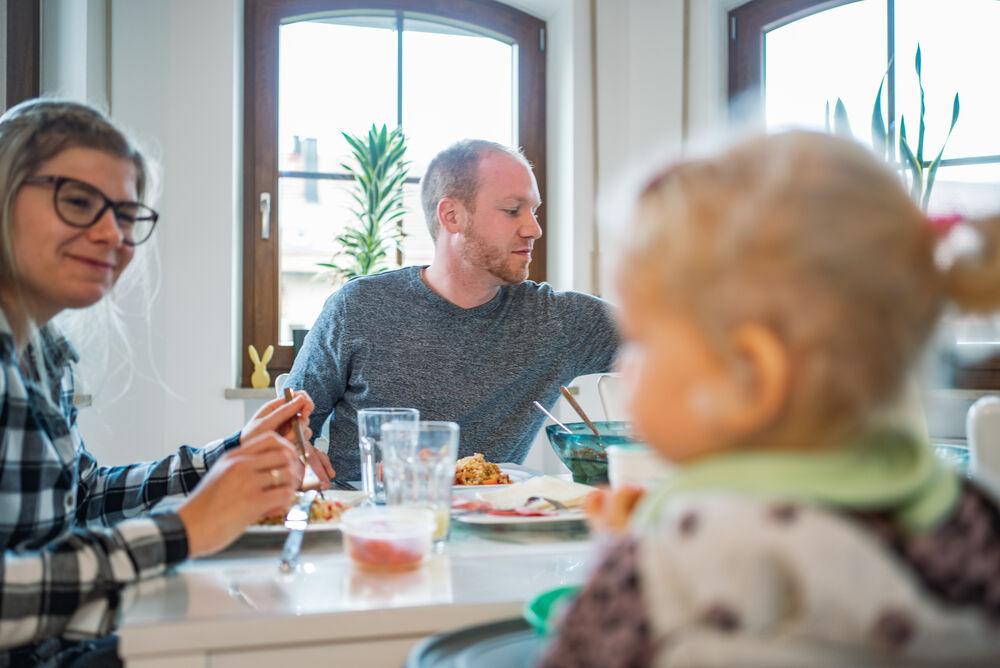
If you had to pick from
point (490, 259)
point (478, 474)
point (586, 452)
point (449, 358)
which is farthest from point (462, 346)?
point (586, 452)

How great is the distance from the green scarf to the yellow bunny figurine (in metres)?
2.89

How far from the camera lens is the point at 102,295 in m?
1.11

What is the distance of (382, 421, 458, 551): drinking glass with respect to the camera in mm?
1030

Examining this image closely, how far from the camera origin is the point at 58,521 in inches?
40.0

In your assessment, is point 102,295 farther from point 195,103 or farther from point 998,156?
point 998,156

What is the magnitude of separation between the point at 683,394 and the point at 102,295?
2.84 feet

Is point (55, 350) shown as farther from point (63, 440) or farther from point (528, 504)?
point (528, 504)

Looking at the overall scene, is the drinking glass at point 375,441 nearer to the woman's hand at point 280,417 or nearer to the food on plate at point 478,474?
the woman's hand at point 280,417

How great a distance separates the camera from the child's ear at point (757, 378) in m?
0.48

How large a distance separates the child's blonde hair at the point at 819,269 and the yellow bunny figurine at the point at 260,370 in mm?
2895

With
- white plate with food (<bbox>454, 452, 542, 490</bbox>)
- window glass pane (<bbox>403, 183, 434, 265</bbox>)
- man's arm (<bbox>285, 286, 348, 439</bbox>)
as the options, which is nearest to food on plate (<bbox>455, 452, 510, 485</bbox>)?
white plate with food (<bbox>454, 452, 542, 490</bbox>)

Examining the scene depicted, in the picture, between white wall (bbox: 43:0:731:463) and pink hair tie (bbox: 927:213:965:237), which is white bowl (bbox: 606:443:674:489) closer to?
pink hair tie (bbox: 927:213:965:237)

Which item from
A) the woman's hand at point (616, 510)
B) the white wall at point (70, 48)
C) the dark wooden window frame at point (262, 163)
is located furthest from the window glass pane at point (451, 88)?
the woman's hand at point (616, 510)

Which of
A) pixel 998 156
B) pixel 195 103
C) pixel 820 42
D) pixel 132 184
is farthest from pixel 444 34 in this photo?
pixel 132 184
